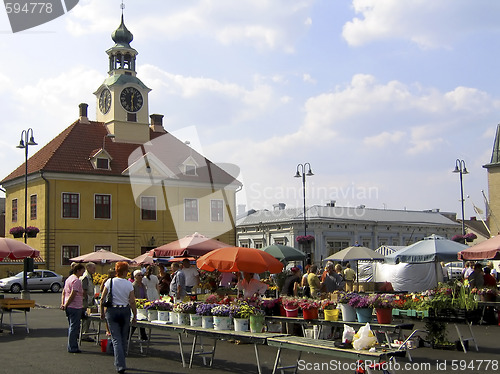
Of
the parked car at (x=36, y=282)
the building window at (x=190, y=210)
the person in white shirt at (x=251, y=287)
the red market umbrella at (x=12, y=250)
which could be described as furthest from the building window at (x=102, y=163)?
the person in white shirt at (x=251, y=287)

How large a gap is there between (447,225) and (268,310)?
221 feet

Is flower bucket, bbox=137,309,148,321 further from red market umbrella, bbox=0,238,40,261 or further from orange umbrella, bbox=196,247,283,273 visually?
red market umbrella, bbox=0,238,40,261

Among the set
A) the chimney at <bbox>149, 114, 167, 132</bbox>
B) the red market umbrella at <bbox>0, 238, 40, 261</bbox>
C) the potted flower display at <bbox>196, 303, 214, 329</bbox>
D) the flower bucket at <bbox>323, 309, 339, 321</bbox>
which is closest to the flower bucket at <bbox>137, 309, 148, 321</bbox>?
the potted flower display at <bbox>196, 303, 214, 329</bbox>

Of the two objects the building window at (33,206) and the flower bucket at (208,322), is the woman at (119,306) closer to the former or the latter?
the flower bucket at (208,322)

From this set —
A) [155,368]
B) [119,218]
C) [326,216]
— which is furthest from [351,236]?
[155,368]

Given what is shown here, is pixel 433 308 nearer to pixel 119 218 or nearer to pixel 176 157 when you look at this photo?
pixel 119 218

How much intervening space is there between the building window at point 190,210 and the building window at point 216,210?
4.73 ft

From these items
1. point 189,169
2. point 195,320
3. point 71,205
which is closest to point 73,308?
point 195,320

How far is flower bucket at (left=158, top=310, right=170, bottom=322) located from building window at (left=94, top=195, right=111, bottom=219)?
34.4 metres

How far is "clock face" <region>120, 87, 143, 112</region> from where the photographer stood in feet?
168

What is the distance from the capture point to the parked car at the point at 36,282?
3738 cm

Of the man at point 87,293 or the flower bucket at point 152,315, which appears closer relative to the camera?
the flower bucket at point 152,315

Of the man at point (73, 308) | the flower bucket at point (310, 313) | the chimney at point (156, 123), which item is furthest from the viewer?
the chimney at point (156, 123)

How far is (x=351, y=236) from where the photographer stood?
67.7 meters
